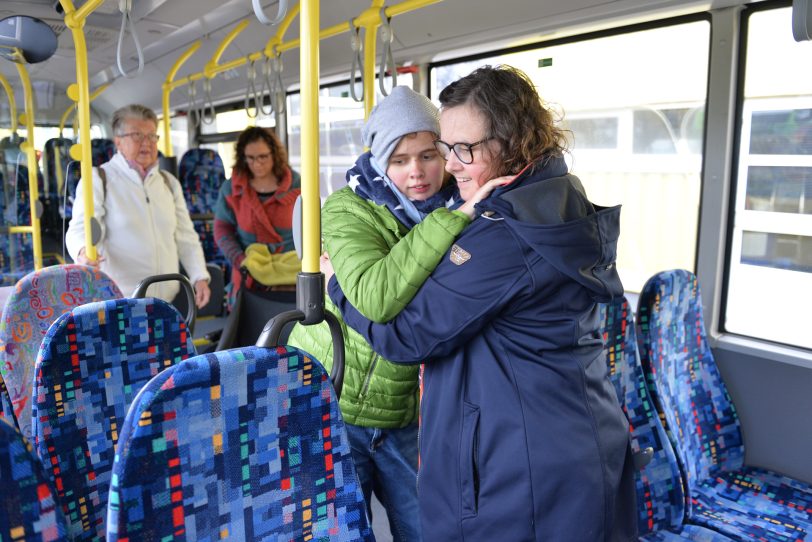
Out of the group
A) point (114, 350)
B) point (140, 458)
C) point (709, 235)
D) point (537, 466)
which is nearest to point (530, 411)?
point (537, 466)

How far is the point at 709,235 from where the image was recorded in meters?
2.72

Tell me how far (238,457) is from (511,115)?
2.59 ft

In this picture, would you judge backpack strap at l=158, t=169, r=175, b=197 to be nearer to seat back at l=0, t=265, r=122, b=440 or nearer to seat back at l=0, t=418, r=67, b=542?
seat back at l=0, t=265, r=122, b=440

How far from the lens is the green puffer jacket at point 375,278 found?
1212 millimetres

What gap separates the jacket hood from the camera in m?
1.12

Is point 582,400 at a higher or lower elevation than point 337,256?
lower

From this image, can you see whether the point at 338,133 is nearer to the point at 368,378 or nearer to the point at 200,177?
the point at 200,177

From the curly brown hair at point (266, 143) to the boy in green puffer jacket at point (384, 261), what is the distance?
6.42 feet

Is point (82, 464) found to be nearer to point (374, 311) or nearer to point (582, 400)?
point (374, 311)

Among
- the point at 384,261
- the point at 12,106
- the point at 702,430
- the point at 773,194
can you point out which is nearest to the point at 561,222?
the point at 384,261

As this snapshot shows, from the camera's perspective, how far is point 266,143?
3.43 metres

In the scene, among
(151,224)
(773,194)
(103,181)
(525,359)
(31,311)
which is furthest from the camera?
(151,224)

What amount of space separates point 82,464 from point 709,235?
2.46m

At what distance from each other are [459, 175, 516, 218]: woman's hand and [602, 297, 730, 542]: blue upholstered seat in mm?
996
